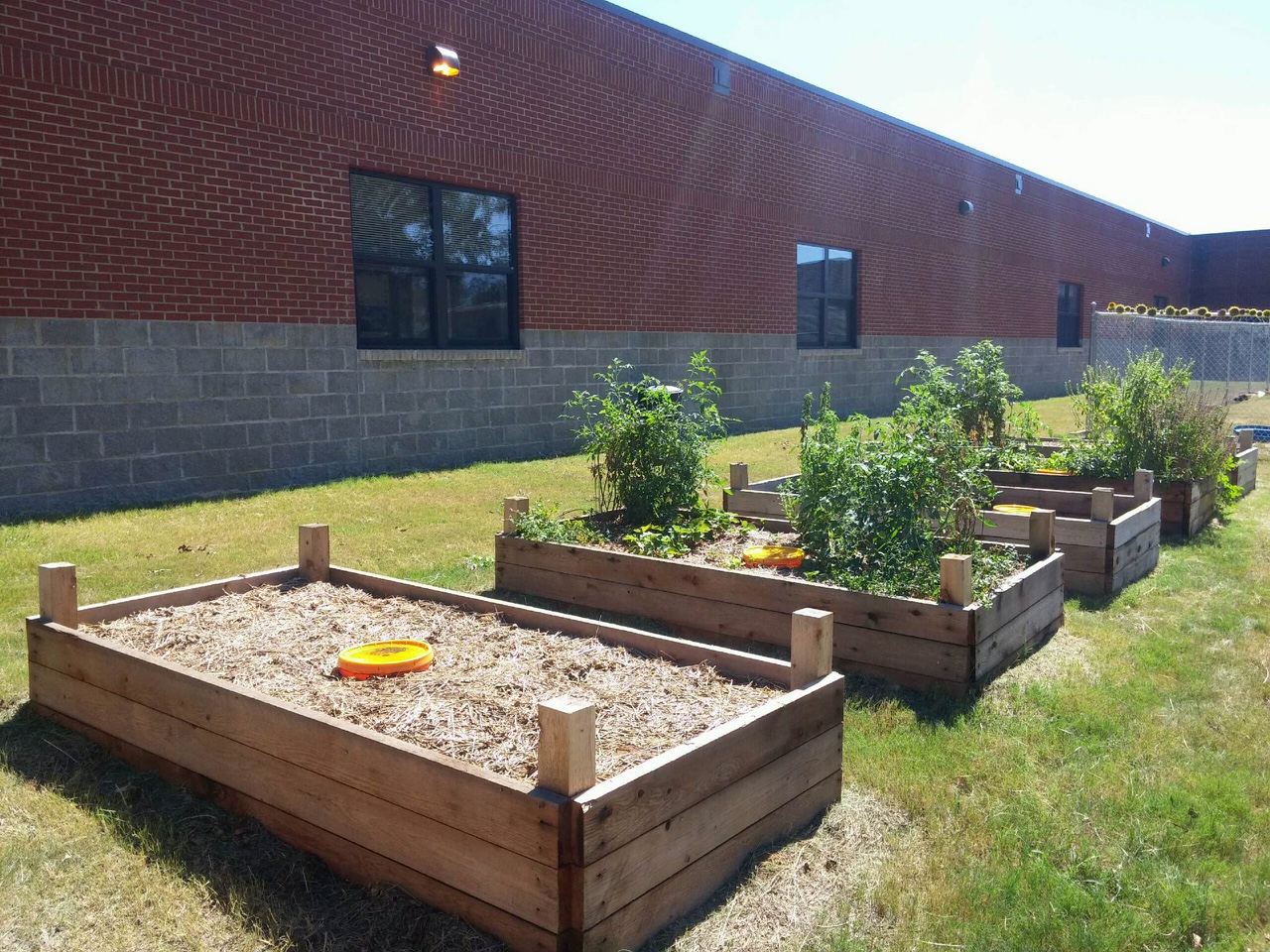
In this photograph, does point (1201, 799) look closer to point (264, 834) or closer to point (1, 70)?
point (264, 834)

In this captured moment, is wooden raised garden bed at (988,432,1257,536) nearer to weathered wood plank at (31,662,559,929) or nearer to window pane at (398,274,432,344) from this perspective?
window pane at (398,274,432,344)

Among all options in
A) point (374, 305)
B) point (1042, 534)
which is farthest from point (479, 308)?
point (1042, 534)

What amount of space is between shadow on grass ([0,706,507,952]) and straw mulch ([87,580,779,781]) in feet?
1.54

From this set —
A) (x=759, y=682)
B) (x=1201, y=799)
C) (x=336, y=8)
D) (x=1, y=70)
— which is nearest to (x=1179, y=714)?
(x=1201, y=799)

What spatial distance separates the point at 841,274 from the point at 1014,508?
40.9 feet

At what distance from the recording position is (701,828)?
3135 mm

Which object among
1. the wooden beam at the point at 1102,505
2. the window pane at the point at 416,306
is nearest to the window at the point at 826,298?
Answer: the window pane at the point at 416,306

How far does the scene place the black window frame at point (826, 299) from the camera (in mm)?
18422

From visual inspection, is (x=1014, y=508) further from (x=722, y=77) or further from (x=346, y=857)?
(x=722, y=77)

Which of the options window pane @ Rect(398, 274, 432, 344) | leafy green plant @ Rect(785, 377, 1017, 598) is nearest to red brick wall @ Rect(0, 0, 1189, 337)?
window pane @ Rect(398, 274, 432, 344)

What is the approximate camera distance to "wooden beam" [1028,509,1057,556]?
6.08 m

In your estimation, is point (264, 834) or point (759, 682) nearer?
point (264, 834)

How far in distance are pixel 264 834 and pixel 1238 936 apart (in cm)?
310

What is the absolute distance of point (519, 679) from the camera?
407 cm
